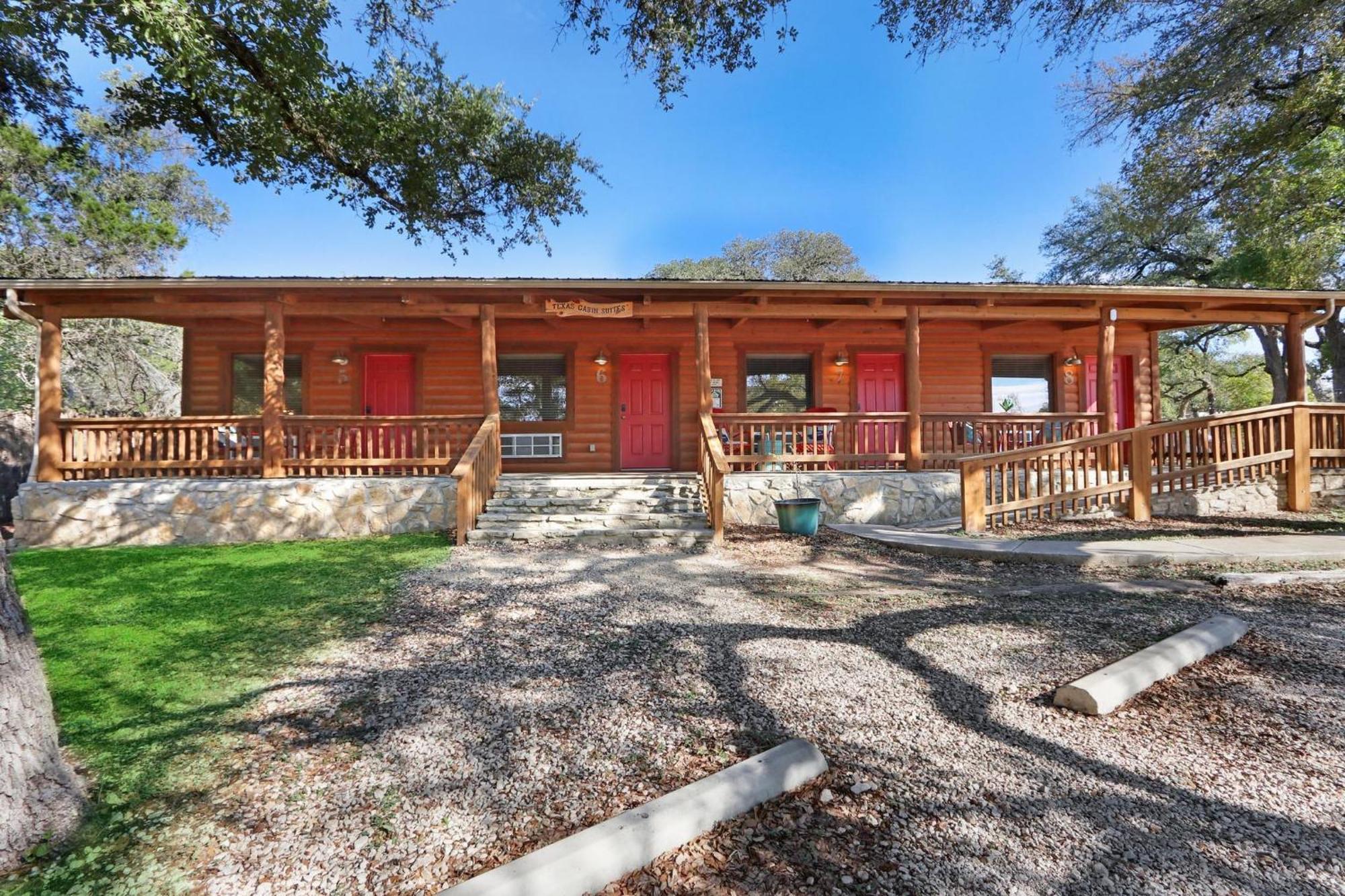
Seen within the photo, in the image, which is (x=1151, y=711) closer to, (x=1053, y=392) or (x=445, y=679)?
(x=445, y=679)

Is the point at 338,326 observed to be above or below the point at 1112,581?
above

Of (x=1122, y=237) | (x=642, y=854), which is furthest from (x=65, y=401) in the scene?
(x=1122, y=237)

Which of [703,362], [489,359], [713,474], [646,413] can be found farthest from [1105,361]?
[489,359]

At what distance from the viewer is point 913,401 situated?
8.20m

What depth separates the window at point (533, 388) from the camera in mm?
10094

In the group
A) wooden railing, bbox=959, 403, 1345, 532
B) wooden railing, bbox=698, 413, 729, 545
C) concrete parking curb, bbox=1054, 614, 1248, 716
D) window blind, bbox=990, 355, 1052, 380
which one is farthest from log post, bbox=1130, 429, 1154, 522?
wooden railing, bbox=698, 413, 729, 545

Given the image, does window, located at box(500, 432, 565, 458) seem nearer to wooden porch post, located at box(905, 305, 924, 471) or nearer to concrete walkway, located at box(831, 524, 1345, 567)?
wooden porch post, located at box(905, 305, 924, 471)

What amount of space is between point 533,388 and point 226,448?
441cm

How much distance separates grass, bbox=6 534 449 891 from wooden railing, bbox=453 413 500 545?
373mm

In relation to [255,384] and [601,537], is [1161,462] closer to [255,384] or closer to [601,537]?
[601,537]

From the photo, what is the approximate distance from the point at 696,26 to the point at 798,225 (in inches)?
941

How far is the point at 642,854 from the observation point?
5.14ft

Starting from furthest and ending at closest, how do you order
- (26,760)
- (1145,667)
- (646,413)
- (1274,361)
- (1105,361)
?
(1274,361)
(646,413)
(1105,361)
(1145,667)
(26,760)

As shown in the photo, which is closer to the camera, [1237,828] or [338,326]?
[1237,828]
